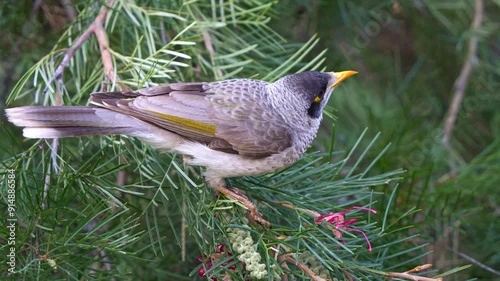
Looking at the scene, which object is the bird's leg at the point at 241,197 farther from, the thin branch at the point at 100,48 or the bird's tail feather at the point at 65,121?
the thin branch at the point at 100,48

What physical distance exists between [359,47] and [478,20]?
87 centimetres

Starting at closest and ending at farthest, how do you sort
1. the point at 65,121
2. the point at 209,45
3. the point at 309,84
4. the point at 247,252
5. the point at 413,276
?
1. the point at 413,276
2. the point at 247,252
3. the point at 65,121
4. the point at 309,84
5. the point at 209,45

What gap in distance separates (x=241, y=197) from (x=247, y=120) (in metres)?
0.47

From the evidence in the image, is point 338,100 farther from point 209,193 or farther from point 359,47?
point 209,193

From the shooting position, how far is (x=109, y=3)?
3.78 metres

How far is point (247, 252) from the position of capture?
2730 mm

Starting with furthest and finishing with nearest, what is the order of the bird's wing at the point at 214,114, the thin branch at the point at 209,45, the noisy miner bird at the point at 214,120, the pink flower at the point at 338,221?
1. the thin branch at the point at 209,45
2. the bird's wing at the point at 214,114
3. the noisy miner bird at the point at 214,120
4. the pink flower at the point at 338,221

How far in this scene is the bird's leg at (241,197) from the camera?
304cm

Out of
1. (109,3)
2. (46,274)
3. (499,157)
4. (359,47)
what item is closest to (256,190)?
(46,274)

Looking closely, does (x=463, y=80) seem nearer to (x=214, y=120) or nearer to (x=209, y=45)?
(x=209, y=45)

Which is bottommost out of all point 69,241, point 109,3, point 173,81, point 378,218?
point 378,218

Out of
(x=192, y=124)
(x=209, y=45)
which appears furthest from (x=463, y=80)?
(x=192, y=124)

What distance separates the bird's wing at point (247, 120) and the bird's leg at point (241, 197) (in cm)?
19

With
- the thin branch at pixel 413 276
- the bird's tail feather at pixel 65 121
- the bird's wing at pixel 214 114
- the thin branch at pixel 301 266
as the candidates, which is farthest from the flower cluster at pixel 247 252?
the bird's tail feather at pixel 65 121
